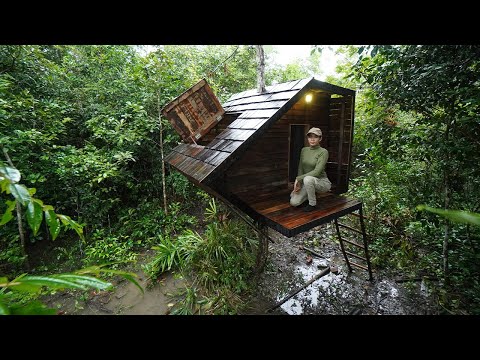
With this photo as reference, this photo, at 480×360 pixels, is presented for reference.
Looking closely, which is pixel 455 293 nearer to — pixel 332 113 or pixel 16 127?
pixel 332 113

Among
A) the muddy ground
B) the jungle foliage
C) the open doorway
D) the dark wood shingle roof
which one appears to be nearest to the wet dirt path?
the muddy ground

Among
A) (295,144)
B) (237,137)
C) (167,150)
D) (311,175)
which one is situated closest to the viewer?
(237,137)

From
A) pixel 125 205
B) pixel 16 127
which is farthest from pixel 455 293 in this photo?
pixel 16 127

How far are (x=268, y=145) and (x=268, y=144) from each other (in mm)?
19

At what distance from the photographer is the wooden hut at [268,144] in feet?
10.3

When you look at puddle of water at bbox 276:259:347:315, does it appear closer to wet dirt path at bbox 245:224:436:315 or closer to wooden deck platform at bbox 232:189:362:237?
wet dirt path at bbox 245:224:436:315

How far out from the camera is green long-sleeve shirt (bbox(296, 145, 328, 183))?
12.0 ft

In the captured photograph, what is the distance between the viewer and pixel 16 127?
5.25 m

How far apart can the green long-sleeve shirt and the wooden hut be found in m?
0.52

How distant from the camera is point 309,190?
12.0 feet

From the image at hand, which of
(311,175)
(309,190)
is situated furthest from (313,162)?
(309,190)

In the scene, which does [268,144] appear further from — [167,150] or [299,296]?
[167,150]

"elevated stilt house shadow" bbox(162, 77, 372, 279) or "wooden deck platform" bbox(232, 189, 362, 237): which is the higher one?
"elevated stilt house shadow" bbox(162, 77, 372, 279)

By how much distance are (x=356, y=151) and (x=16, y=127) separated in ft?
38.8
